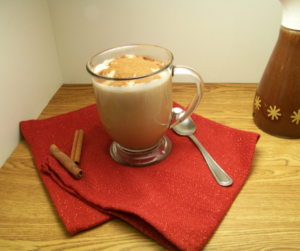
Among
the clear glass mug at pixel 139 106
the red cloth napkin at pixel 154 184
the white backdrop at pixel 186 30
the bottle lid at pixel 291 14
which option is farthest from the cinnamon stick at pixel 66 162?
the bottle lid at pixel 291 14

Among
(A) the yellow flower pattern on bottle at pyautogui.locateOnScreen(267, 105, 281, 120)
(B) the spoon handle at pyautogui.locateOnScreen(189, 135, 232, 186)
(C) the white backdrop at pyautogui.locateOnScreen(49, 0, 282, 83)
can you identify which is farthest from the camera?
(C) the white backdrop at pyautogui.locateOnScreen(49, 0, 282, 83)

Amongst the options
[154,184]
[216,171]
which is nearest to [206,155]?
[216,171]

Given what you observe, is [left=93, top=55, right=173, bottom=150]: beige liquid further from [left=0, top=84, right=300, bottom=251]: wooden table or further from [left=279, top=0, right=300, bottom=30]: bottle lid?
[left=279, top=0, right=300, bottom=30]: bottle lid

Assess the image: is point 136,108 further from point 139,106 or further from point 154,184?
point 154,184

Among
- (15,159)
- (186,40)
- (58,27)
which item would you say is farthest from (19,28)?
(186,40)

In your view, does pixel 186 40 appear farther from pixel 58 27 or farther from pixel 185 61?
pixel 58 27

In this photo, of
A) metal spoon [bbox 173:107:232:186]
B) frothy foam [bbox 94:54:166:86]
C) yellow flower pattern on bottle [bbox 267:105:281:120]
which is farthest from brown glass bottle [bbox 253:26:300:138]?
frothy foam [bbox 94:54:166:86]
